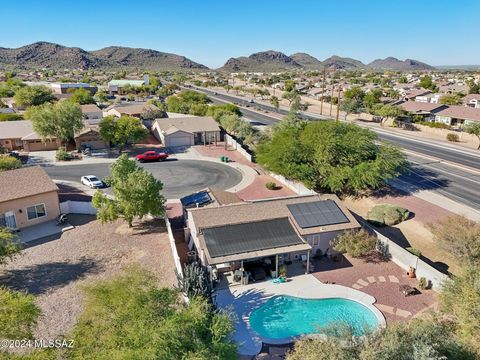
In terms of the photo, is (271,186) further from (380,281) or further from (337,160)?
(380,281)

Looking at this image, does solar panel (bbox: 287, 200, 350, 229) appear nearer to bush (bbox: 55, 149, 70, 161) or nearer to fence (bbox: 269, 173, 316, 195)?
fence (bbox: 269, 173, 316, 195)

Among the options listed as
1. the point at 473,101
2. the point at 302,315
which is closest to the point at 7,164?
the point at 302,315

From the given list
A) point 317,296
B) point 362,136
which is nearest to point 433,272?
point 317,296

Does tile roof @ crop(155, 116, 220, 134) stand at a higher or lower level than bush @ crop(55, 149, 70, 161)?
higher

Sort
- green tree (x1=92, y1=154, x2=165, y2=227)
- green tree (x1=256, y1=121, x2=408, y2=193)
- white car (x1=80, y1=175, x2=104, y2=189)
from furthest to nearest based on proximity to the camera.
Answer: white car (x1=80, y1=175, x2=104, y2=189), green tree (x1=256, y1=121, x2=408, y2=193), green tree (x1=92, y1=154, x2=165, y2=227)

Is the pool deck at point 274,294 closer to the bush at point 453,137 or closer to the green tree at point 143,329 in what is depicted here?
the green tree at point 143,329

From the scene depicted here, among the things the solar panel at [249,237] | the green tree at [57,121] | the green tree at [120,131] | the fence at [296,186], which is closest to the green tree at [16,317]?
the solar panel at [249,237]

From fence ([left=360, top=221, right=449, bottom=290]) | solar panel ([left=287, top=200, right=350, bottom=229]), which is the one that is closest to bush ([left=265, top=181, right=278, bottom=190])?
solar panel ([left=287, top=200, right=350, bottom=229])
